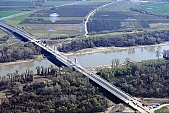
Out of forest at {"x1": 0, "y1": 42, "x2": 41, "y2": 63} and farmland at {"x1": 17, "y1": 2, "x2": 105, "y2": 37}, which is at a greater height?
farmland at {"x1": 17, "y1": 2, "x2": 105, "y2": 37}

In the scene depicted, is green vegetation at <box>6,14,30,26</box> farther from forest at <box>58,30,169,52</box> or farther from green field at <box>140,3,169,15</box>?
green field at <box>140,3,169,15</box>

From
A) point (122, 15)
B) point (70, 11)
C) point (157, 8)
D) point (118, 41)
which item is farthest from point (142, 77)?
point (157, 8)

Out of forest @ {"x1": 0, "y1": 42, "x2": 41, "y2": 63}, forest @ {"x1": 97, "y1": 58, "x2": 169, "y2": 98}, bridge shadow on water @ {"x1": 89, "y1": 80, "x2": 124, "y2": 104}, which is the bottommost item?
bridge shadow on water @ {"x1": 89, "y1": 80, "x2": 124, "y2": 104}

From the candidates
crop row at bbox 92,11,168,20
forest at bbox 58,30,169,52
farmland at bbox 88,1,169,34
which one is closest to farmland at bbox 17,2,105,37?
farmland at bbox 88,1,169,34

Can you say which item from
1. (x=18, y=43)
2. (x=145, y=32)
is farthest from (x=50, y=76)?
(x=145, y=32)

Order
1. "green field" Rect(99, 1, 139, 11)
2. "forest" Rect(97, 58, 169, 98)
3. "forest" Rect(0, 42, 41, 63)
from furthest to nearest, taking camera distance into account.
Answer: "green field" Rect(99, 1, 139, 11)
"forest" Rect(0, 42, 41, 63)
"forest" Rect(97, 58, 169, 98)

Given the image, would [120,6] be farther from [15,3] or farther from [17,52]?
[17,52]

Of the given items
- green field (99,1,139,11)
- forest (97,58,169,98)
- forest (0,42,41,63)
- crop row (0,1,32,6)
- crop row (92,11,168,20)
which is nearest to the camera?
forest (97,58,169,98)
